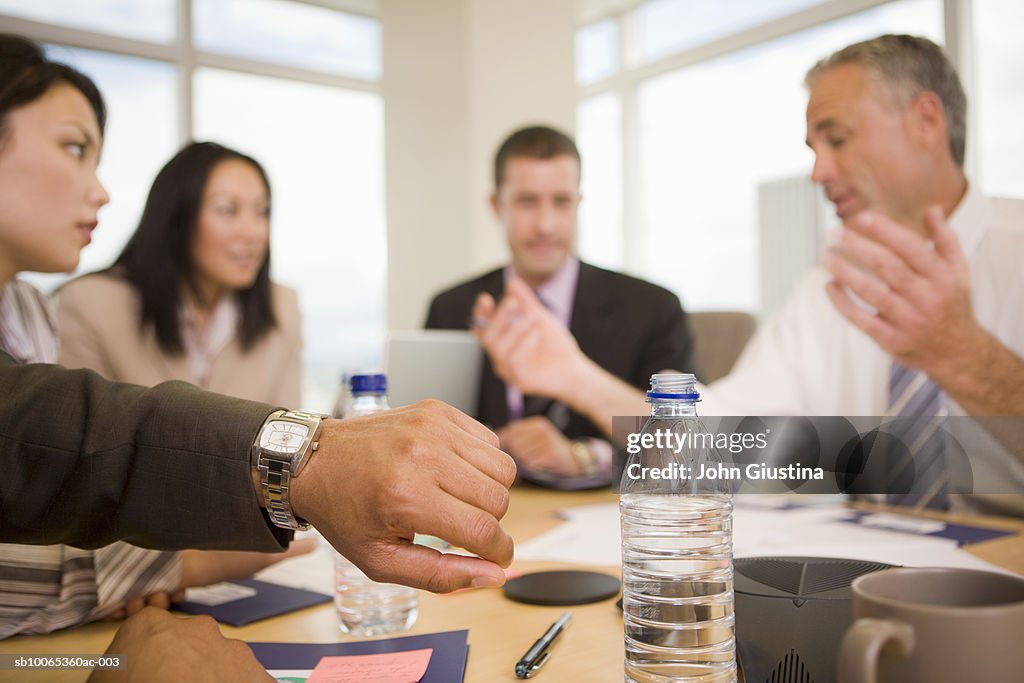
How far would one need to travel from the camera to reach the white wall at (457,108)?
3762 millimetres

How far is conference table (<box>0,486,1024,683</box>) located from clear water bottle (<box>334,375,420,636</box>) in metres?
0.01

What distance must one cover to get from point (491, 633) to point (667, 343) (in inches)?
53.6

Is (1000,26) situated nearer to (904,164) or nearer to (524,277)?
(904,164)

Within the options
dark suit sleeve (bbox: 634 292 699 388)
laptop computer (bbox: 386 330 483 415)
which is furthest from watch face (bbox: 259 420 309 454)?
dark suit sleeve (bbox: 634 292 699 388)

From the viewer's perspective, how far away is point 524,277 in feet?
7.64

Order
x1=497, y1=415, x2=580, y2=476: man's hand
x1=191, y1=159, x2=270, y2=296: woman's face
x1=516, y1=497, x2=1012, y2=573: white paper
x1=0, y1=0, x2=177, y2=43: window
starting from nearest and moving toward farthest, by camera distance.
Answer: x1=516, y1=497, x2=1012, y2=573: white paper → x1=497, y1=415, x2=580, y2=476: man's hand → x1=191, y1=159, x2=270, y2=296: woman's face → x1=0, y1=0, x2=177, y2=43: window

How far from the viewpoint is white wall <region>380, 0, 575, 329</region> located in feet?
12.3

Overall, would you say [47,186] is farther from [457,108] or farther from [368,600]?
[457,108]

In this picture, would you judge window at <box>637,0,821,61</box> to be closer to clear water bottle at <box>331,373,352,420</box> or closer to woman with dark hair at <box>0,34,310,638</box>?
clear water bottle at <box>331,373,352,420</box>

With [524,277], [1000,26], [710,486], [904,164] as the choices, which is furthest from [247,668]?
[1000,26]

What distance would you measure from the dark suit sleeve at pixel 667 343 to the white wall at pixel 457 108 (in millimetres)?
1825

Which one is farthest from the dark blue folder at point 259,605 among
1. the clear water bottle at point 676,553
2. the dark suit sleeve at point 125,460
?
the clear water bottle at point 676,553

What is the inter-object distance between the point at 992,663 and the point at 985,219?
1019 mm

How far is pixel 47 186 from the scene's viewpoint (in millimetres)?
963
